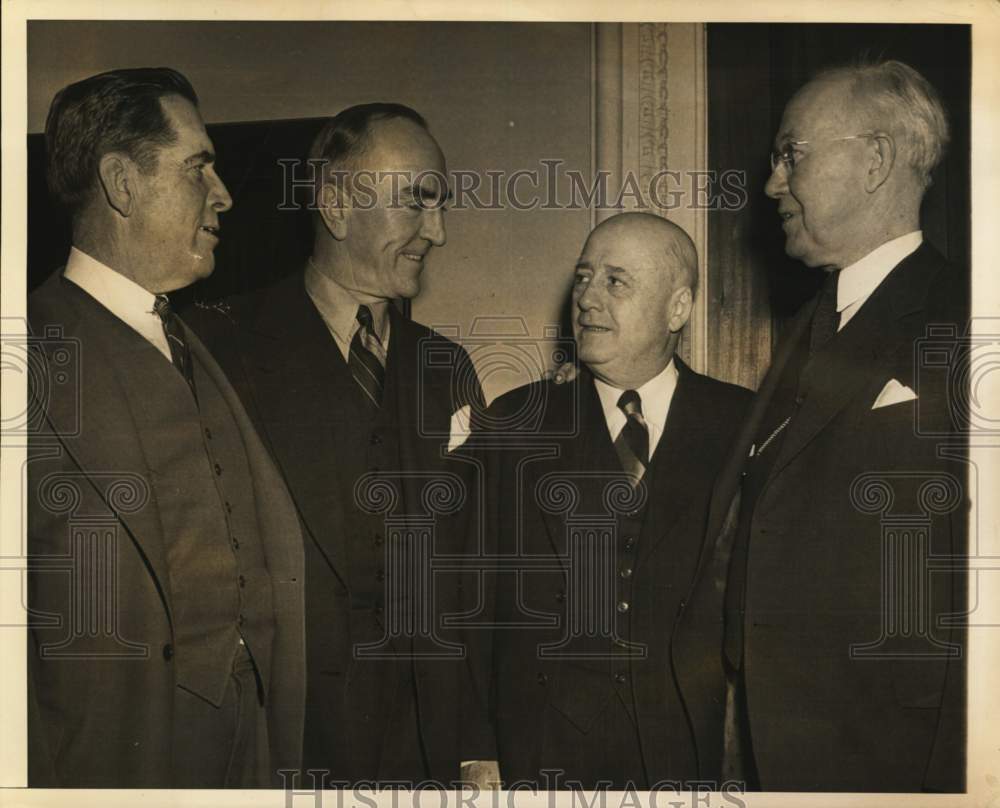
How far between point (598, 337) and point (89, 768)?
6.31 ft

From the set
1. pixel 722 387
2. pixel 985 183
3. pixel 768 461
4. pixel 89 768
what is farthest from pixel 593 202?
pixel 89 768

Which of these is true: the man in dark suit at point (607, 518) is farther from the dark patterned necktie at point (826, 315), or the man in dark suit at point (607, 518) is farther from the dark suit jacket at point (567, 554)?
the dark patterned necktie at point (826, 315)

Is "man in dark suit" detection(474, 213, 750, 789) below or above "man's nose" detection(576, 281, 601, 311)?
below

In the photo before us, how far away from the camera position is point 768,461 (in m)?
3.51

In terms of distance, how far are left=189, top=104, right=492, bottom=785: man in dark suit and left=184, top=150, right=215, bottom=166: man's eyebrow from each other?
300 mm

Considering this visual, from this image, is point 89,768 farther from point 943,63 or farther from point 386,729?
point 943,63

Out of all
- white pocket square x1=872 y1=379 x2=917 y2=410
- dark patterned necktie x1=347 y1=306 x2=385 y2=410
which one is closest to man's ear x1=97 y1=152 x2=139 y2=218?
dark patterned necktie x1=347 y1=306 x2=385 y2=410

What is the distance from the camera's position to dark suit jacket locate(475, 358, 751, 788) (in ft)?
11.6

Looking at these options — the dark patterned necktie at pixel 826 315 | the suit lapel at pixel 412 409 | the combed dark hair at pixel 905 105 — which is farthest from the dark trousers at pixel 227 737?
the combed dark hair at pixel 905 105

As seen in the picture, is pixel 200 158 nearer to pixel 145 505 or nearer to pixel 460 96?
pixel 460 96

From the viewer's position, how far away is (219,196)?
3.57 meters

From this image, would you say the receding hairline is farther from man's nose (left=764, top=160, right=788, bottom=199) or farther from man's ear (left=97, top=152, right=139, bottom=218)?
man's ear (left=97, top=152, right=139, bottom=218)

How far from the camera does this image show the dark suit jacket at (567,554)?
3527 millimetres

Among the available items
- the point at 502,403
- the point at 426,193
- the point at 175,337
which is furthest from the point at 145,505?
the point at 426,193
